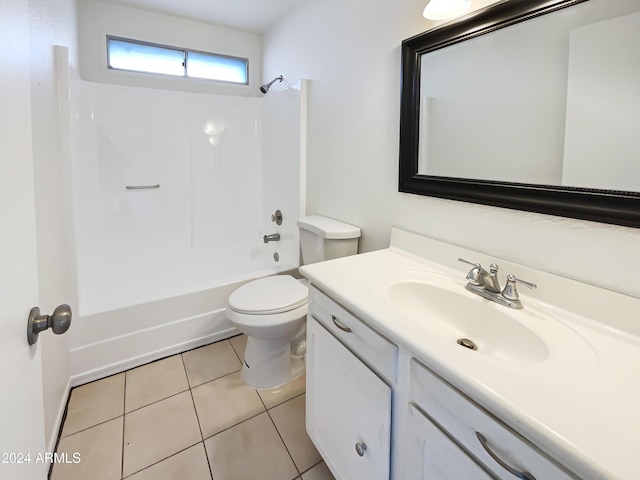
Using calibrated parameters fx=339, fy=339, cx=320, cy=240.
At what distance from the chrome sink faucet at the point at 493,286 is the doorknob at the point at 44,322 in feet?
3.53

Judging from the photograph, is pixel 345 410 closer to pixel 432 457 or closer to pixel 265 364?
pixel 432 457

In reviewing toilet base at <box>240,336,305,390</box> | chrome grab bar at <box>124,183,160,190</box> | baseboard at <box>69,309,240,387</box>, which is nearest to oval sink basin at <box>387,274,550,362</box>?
toilet base at <box>240,336,305,390</box>

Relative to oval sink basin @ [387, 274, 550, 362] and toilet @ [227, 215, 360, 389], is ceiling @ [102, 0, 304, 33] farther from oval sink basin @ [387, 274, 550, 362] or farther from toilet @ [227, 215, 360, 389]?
oval sink basin @ [387, 274, 550, 362]

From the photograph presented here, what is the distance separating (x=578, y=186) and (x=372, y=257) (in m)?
0.72

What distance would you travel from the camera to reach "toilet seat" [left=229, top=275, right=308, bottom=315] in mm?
1662

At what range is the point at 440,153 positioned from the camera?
1.35m

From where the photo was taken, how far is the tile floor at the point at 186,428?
1.33 metres

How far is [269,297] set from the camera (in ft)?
5.78

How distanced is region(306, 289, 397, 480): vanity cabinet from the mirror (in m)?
0.65

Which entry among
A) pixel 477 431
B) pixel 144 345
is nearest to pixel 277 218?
pixel 144 345

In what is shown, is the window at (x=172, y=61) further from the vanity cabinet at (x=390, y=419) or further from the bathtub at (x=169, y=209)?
the vanity cabinet at (x=390, y=419)

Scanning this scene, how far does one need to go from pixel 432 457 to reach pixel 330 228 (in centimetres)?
122

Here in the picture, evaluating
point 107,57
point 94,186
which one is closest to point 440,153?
point 94,186

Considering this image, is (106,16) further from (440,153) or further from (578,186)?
(578,186)
